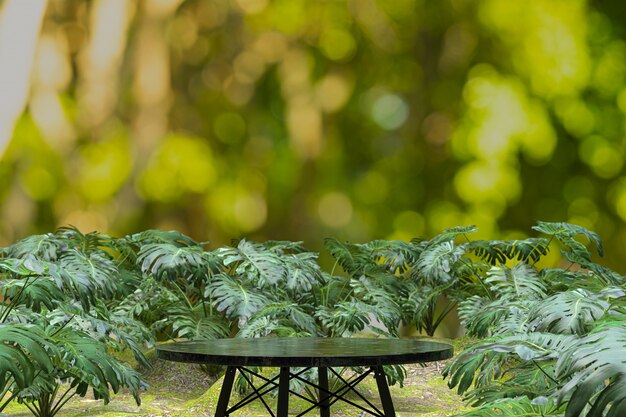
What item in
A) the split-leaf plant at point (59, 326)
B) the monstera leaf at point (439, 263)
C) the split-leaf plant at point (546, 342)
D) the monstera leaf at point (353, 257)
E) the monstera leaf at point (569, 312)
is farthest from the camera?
the monstera leaf at point (353, 257)

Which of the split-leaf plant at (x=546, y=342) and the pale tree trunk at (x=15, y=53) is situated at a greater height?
the pale tree trunk at (x=15, y=53)

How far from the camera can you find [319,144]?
796cm

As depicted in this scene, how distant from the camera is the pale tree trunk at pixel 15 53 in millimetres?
7820

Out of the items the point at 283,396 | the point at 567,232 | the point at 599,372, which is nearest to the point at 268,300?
the point at 567,232

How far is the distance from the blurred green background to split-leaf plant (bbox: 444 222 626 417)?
49.7 inches

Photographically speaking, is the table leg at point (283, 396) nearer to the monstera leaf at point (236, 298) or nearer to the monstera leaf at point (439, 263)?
the monstera leaf at point (236, 298)

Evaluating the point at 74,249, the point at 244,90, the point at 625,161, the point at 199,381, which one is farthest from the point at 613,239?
the point at 74,249

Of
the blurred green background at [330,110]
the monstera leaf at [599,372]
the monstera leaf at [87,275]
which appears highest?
the blurred green background at [330,110]

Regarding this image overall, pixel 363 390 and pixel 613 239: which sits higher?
pixel 613 239

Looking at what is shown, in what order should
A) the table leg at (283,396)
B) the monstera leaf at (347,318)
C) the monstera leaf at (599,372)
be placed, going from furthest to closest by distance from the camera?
the monstera leaf at (347,318)
the table leg at (283,396)
the monstera leaf at (599,372)

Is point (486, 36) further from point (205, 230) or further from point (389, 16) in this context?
point (205, 230)

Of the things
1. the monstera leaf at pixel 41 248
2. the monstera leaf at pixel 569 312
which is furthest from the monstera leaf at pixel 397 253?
the monstera leaf at pixel 569 312

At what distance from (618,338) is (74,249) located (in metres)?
4.14

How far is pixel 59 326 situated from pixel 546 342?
98.8 inches
